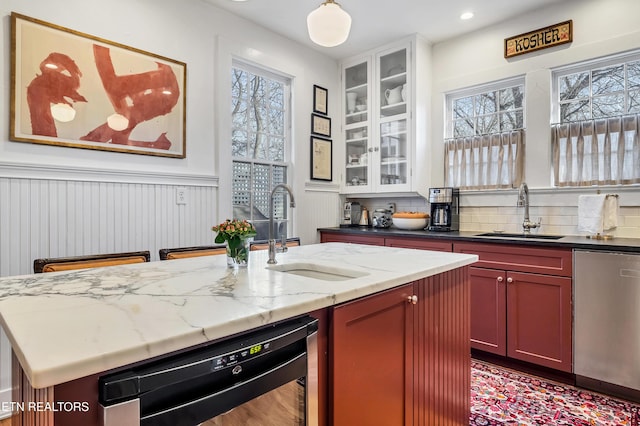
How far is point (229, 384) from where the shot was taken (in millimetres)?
831

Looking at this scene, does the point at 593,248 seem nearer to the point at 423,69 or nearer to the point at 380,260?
the point at 380,260

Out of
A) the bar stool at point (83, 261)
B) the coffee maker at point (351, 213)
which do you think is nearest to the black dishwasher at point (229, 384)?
the bar stool at point (83, 261)

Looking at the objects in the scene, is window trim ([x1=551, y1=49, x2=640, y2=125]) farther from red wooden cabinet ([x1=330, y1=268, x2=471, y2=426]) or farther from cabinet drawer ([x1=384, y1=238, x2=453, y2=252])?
red wooden cabinet ([x1=330, y1=268, x2=471, y2=426])

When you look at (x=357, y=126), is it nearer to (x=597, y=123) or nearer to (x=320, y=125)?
(x=320, y=125)

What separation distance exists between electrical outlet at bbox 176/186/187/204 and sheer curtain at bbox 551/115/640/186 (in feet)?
9.68

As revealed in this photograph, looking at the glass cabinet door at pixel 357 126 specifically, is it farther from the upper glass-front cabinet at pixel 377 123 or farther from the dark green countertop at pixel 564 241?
the dark green countertop at pixel 564 241

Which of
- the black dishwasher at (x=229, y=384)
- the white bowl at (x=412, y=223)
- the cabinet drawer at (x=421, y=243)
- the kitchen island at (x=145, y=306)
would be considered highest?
the white bowl at (x=412, y=223)

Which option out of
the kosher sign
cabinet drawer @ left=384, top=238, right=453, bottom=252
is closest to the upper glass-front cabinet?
cabinet drawer @ left=384, top=238, right=453, bottom=252

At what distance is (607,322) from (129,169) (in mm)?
3211

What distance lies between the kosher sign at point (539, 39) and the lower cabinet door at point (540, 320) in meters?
1.90

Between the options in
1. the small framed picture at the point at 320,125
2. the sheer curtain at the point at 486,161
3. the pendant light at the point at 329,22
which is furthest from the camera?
the small framed picture at the point at 320,125

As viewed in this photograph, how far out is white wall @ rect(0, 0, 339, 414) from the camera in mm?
2119

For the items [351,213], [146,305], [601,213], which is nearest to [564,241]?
[601,213]

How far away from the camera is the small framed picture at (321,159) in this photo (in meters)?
3.89
